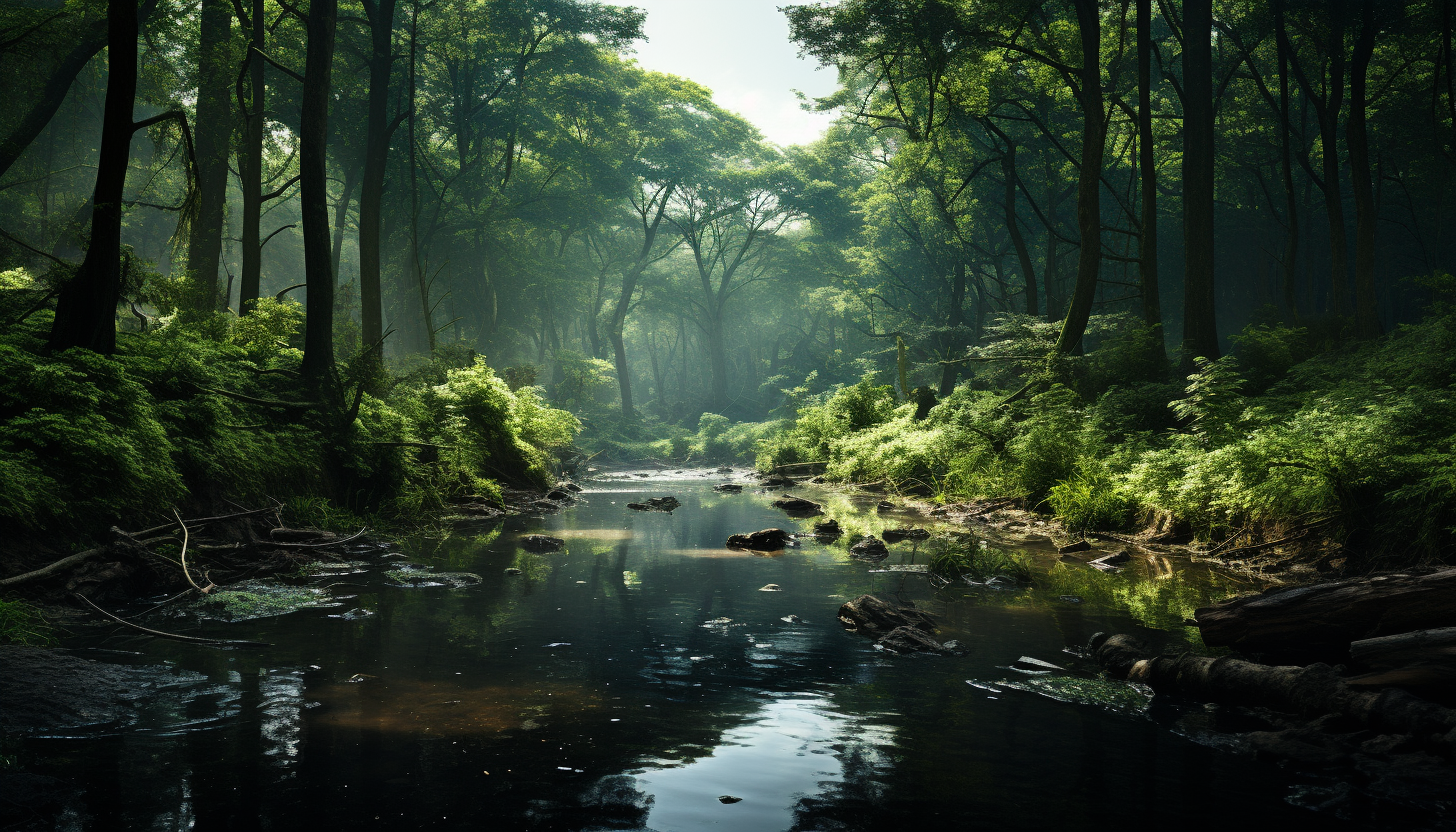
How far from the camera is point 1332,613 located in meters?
4.23

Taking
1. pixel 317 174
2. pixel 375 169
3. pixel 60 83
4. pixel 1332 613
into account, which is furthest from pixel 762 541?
pixel 60 83

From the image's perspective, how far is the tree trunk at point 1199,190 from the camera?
14.2 metres

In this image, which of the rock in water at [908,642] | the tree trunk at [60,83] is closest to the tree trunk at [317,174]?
the tree trunk at [60,83]

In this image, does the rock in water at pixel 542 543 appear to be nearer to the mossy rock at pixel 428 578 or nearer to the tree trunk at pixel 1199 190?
the mossy rock at pixel 428 578

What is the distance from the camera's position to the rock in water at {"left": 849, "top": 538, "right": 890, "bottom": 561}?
928 centimetres

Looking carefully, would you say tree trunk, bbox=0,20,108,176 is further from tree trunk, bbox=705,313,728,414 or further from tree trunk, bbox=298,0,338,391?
tree trunk, bbox=705,313,728,414

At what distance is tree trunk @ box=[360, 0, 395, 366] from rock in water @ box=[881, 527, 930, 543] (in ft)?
35.3

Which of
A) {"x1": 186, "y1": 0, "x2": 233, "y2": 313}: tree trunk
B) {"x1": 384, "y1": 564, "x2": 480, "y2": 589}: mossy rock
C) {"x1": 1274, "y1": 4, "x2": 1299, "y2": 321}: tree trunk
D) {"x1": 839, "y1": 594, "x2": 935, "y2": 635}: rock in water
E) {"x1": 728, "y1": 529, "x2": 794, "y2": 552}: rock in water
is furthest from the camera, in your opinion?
{"x1": 1274, "y1": 4, "x2": 1299, "y2": 321}: tree trunk

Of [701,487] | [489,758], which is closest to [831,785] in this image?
[489,758]

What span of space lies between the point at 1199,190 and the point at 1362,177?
5623 mm

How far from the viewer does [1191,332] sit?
14.3 m

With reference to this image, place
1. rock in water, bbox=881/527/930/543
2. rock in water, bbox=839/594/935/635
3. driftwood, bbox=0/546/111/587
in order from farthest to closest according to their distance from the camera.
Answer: rock in water, bbox=881/527/930/543
rock in water, bbox=839/594/935/635
driftwood, bbox=0/546/111/587

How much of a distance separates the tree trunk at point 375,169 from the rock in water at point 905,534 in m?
10.8

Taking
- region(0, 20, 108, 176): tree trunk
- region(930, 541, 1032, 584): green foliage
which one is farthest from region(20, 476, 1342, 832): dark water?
region(0, 20, 108, 176): tree trunk
